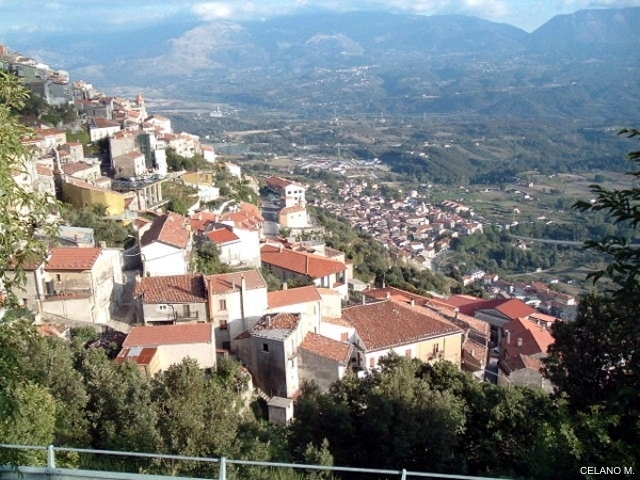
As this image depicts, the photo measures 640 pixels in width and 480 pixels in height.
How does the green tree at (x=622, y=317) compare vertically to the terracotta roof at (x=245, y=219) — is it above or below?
above

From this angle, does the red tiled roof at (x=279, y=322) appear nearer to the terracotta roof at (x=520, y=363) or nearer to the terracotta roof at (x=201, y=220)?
the terracotta roof at (x=520, y=363)

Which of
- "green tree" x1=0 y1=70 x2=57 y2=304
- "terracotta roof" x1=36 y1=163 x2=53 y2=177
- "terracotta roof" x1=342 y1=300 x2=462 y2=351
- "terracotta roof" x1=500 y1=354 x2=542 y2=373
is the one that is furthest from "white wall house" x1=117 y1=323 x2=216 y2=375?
"terracotta roof" x1=36 y1=163 x2=53 y2=177

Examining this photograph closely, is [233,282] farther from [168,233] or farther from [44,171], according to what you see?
[44,171]

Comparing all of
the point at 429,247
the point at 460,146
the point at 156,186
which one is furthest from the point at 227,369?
the point at 460,146

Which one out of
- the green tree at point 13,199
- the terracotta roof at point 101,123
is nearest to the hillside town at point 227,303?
the green tree at point 13,199

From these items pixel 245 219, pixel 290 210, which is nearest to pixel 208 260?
pixel 245 219

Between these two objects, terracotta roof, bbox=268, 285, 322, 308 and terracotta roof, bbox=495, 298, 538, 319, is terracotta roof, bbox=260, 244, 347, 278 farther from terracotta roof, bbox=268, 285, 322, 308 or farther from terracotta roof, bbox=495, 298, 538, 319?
terracotta roof, bbox=495, 298, 538, 319
